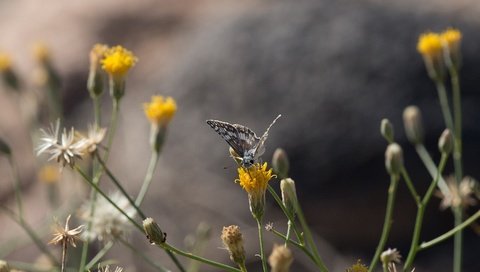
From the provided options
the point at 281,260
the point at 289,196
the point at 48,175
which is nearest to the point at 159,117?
the point at 289,196

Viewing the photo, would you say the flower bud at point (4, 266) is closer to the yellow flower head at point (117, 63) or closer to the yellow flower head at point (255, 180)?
→ the yellow flower head at point (255, 180)

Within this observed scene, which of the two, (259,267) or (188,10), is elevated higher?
(188,10)

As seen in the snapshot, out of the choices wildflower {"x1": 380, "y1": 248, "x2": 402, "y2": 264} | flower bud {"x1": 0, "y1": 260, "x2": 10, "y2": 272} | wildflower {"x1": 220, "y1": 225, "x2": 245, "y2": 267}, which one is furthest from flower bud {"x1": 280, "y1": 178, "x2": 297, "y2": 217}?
flower bud {"x1": 0, "y1": 260, "x2": 10, "y2": 272}

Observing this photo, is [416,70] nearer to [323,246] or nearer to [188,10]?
[323,246]

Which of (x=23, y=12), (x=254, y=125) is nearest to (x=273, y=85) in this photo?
(x=254, y=125)

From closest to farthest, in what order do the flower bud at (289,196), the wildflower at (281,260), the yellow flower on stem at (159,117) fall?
1. the wildflower at (281,260)
2. the flower bud at (289,196)
3. the yellow flower on stem at (159,117)

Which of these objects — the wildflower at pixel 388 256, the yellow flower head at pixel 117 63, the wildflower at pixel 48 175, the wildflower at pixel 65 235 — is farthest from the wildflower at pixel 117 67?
the wildflower at pixel 48 175
